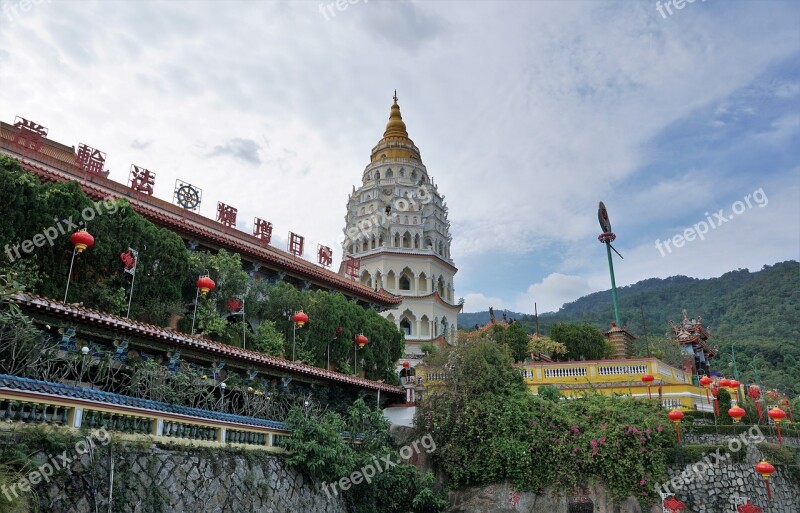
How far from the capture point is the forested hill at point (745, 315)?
54.6 metres

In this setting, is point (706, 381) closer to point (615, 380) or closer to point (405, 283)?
point (615, 380)

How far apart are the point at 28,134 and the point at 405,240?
27.9 metres

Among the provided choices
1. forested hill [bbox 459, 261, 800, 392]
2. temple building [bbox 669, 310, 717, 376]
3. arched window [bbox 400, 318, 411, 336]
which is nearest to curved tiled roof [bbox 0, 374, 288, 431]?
temple building [bbox 669, 310, 717, 376]

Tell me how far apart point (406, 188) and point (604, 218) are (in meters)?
16.5

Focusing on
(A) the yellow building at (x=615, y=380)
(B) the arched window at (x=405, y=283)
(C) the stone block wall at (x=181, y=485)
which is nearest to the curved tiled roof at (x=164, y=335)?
(C) the stone block wall at (x=181, y=485)

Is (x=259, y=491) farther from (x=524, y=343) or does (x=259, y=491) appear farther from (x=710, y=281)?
(x=710, y=281)

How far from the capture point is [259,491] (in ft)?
46.8

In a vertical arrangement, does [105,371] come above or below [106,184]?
below

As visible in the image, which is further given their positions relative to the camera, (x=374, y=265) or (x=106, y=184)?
(x=374, y=265)

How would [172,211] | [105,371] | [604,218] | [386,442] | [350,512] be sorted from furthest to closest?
[604,218] → [172,211] → [386,442] → [350,512] → [105,371]

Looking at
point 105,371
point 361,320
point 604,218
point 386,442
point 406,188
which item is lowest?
point 386,442

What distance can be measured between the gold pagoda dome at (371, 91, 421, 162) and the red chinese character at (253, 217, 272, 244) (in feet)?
73.9

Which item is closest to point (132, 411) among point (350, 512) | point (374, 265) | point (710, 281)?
point (350, 512)

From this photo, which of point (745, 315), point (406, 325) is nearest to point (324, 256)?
point (406, 325)
